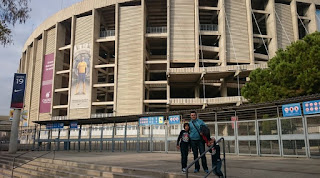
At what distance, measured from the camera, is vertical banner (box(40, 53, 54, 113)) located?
148 ft

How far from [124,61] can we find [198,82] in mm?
12644

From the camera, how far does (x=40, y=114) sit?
45.8m

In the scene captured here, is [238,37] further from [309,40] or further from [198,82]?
[309,40]

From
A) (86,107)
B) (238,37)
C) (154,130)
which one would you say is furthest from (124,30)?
(154,130)

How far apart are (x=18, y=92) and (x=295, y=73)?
74.9 feet

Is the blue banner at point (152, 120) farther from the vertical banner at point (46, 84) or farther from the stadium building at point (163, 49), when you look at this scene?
the vertical banner at point (46, 84)

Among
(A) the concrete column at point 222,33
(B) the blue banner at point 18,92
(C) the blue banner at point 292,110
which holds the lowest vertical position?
(C) the blue banner at point 292,110

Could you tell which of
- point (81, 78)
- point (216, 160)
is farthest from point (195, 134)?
point (81, 78)

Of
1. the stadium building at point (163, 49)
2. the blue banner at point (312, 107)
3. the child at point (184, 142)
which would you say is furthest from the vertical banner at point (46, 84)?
the child at point (184, 142)

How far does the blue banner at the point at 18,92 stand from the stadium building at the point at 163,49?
18384 mm

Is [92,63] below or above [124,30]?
below

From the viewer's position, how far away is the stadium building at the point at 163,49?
122 feet

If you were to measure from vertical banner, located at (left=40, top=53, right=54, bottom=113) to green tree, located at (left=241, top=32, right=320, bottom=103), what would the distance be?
1505 inches

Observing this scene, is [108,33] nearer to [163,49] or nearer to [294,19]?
[163,49]
